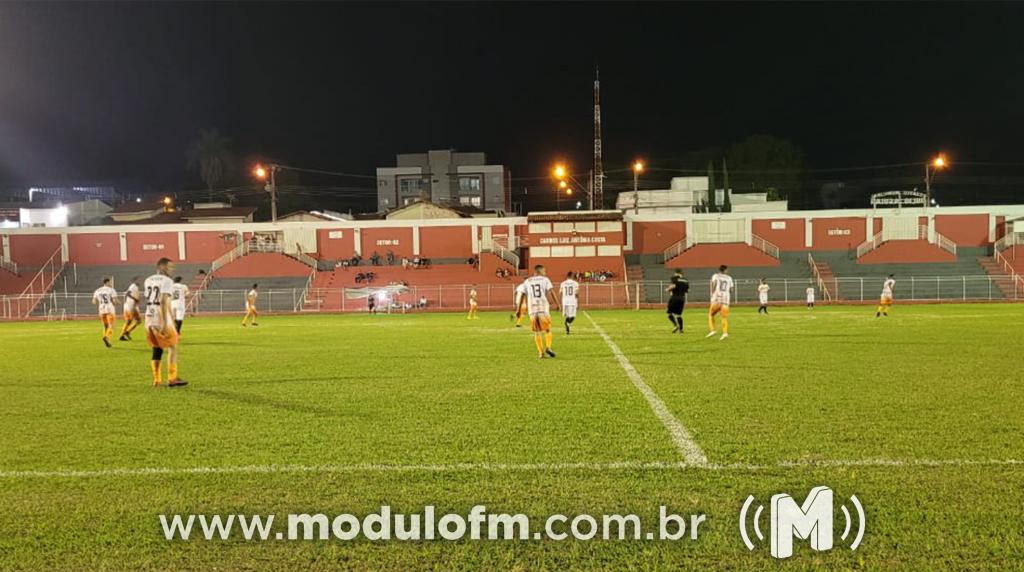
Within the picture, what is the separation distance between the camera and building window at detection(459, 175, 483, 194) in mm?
80188

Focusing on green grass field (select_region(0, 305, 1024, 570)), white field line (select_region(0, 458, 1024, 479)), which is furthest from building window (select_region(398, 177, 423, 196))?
white field line (select_region(0, 458, 1024, 479))

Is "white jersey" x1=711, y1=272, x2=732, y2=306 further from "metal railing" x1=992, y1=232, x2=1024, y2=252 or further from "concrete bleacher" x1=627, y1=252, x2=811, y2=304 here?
"metal railing" x1=992, y1=232, x2=1024, y2=252

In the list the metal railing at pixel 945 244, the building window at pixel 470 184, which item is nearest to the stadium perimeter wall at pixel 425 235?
the metal railing at pixel 945 244

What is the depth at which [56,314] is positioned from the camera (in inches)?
1398

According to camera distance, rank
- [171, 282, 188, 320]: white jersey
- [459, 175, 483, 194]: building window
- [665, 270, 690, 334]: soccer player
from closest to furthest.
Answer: [171, 282, 188, 320]: white jersey
[665, 270, 690, 334]: soccer player
[459, 175, 483, 194]: building window

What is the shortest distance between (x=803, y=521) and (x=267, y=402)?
6.39m

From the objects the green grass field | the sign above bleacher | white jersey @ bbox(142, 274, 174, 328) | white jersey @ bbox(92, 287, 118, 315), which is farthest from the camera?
the sign above bleacher

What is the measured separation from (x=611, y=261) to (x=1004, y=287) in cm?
2338

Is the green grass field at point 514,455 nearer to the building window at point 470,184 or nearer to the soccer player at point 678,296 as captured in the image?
the soccer player at point 678,296

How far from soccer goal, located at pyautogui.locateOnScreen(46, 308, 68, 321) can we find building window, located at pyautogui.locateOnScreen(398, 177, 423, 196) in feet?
157

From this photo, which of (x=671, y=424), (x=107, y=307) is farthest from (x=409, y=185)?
(x=671, y=424)

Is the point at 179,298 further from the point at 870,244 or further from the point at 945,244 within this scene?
the point at 945,244

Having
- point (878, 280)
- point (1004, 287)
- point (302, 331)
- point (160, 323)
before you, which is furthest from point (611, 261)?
point (160, 323)

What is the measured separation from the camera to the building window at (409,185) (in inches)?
3159
